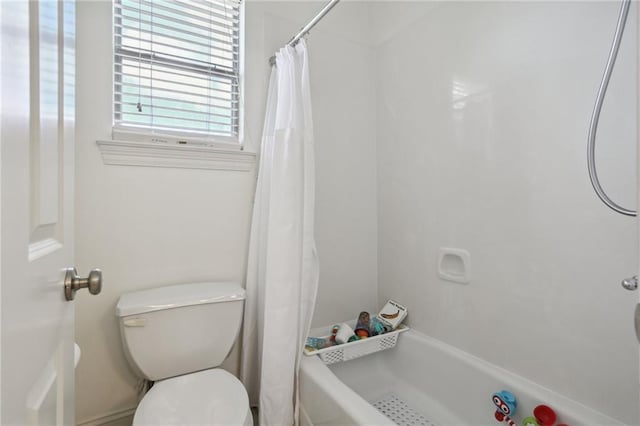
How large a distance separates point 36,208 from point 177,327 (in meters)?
0.99

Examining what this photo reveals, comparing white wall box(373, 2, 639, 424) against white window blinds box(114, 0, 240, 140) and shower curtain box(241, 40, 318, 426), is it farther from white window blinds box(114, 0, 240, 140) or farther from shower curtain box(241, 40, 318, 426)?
white window blinds box(114, 0, 240, 140)

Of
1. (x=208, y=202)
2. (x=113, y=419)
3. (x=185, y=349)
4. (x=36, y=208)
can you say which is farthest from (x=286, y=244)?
(x=113, y=419)

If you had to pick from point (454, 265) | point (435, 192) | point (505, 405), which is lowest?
point (505, 405)

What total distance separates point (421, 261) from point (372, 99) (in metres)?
1.08

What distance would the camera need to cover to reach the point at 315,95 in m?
1.84

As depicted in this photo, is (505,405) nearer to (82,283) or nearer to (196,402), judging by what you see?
(196,402)

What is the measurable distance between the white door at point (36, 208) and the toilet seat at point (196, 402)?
49 cm

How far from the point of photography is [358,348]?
1595mm

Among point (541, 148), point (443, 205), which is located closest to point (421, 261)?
point (443, 205)

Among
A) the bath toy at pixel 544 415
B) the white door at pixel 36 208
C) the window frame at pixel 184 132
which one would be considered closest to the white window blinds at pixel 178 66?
the window frame at pixel 184 132

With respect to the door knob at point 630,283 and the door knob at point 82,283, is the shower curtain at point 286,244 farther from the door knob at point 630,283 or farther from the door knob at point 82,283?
the door knob at point 630,283

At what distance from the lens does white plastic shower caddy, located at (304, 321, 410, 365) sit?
4.96 ft

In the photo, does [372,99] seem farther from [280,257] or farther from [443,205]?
[280,257]

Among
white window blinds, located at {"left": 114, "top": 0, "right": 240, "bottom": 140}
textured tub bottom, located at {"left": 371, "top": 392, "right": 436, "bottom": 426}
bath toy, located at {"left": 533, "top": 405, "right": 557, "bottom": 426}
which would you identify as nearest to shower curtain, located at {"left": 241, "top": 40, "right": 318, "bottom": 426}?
white window blinds, located at {"left": 114, "top": 0, "right": 240, "bottom": 140}
